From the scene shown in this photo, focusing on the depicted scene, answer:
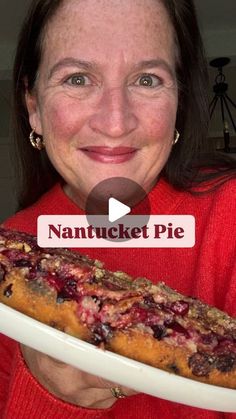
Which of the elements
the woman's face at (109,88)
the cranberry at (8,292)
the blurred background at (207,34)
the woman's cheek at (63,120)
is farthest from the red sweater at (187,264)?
the blurred background at (207,34)

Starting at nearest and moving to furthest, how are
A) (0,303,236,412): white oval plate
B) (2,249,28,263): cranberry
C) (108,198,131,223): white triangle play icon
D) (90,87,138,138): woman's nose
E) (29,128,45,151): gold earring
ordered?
(0,303,236,412): white oval plate
(2,249,28,263): cranberry
(90,87,138,138): woman's nose
(108,198,131,223): white triangle play icon
(29,128,45,151): gold earring

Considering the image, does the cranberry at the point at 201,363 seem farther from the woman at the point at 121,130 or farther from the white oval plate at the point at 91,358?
the woman at the point at 121,130

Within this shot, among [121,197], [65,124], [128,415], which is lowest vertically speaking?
[128,415]

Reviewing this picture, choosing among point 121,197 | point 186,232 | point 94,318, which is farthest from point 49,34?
point 94,318

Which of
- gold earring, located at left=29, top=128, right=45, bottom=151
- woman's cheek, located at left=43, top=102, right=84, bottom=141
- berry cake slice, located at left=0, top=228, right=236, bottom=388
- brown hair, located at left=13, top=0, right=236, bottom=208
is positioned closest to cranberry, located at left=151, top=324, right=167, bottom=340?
berry cake slice, located at left=0, top=228, right=236, bottom=388

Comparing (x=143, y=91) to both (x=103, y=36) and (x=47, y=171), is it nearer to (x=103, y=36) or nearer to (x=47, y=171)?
(x=103, y=36)

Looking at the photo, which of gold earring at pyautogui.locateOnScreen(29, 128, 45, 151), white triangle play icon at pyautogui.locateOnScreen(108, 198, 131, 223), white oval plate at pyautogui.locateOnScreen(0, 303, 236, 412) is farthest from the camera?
gold earring at pyautogui.locateOnScreen(29, 128, 45, 151)

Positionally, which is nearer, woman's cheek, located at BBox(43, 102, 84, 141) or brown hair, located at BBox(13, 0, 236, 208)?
woman's cheek, located at BBox(43, 102, 84, 141)

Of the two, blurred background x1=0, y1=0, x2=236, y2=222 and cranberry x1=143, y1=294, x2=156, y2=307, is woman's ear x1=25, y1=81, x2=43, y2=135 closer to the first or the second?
cranberry x1=143, y1=294, x2=156, y2=307

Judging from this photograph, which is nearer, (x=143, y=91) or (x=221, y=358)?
(x=221, y=358)
